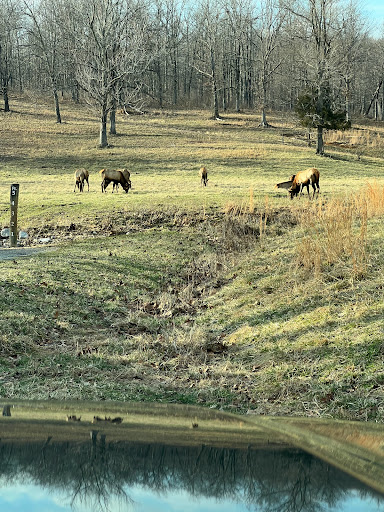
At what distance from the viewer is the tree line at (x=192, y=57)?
5025 centimetres

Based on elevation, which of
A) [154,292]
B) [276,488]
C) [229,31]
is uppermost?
[229,31]

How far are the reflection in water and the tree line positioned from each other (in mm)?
46010

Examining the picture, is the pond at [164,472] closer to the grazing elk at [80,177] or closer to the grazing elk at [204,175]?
the grazing elk at [80,177]

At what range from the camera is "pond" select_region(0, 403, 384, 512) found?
2553mm

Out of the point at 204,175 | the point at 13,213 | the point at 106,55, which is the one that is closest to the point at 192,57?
the point at 106,55

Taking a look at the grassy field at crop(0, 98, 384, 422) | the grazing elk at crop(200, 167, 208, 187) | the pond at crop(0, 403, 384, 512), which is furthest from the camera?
the grazing elk at crop(200, 167, 208, 187)

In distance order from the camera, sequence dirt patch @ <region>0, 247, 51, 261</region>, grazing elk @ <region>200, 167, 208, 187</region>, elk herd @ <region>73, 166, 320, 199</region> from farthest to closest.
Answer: grazing elk @ <region>200, 167, 208, 187</region>
elk herd @ <region>73, 166, 320, 199</region>
dirt patch @ <region>0, 247, 51, 261</region>

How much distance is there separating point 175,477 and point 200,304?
9.90 m

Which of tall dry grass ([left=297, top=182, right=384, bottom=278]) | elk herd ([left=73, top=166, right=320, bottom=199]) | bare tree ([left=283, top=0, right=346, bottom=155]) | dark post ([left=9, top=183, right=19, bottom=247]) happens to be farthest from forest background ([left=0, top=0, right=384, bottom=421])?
bare tree ([left=283, top=0, right=346, bottom=155])

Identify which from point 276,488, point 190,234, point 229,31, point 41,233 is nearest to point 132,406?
point 276,488

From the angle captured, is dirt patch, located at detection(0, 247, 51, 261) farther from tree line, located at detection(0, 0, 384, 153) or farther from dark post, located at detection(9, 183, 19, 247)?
tree line, located at detection(0, 0, 384, 153)

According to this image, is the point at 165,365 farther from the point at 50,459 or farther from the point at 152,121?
the point at 152,121

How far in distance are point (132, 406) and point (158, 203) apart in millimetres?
18763

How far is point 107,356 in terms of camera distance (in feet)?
30.0
